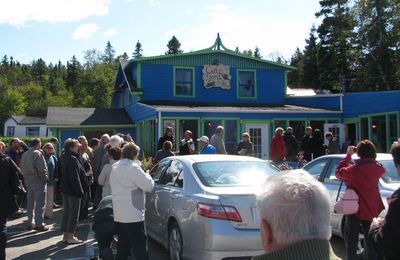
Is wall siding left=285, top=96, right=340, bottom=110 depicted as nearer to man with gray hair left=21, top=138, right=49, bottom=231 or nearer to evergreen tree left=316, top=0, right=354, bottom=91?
man with gray hair left=21, top=138, right=49, bottom=231

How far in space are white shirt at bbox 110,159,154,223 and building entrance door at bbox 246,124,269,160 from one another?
1625 centimetres

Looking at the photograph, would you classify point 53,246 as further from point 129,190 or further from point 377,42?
point 377,42

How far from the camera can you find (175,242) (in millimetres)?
6348

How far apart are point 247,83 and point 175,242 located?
62.6 feet

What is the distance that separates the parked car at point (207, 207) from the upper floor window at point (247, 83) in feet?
57.2

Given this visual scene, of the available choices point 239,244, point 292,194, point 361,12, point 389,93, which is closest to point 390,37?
point 361,12

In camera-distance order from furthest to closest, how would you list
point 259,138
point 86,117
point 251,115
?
point 86,117 < point 259,138 < point 251,115

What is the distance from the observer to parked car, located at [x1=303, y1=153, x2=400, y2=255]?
669cm

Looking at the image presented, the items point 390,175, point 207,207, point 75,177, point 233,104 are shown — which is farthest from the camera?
point 233,104

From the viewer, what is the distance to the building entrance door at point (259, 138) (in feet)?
71.7

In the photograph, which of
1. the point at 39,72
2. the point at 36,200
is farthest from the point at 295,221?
the point at 39,72

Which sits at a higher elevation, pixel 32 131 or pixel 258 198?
pixel 32 131

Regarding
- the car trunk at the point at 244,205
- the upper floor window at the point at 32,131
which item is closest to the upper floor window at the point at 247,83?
the car trunk at the point at 244,205

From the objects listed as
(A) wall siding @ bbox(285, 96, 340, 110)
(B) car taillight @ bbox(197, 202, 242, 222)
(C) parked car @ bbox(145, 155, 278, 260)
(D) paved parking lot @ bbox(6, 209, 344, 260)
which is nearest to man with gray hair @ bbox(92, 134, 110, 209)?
(D) paved parking lot @ bbox(6, 209, 344, 260)
